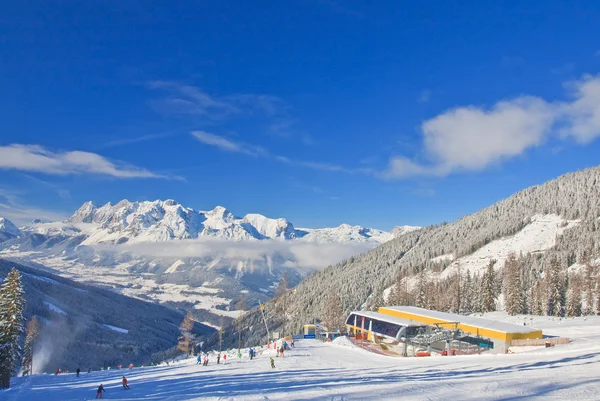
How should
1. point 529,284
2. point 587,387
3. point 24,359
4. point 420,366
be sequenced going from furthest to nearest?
1. point 529,284
2. point 24,359
3. point 420,366
4. point 587,387

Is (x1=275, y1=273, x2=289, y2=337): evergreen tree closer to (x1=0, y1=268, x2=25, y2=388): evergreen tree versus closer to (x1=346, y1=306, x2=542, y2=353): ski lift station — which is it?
(x1=346, y1=306, x2=542, y2=353): ski lift station

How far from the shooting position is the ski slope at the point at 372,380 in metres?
25.1

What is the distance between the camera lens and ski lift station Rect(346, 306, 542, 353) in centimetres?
5259

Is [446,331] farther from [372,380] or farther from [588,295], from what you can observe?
[588,295]

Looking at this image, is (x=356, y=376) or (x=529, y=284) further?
(x=529, y=284)

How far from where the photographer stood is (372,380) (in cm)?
3142

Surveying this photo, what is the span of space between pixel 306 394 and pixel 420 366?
1606 cm

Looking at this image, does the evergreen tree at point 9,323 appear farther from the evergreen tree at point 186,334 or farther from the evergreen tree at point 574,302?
the evergreen tree at point 574,302

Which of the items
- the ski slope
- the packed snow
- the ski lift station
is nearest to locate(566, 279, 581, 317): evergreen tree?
the ski lift station

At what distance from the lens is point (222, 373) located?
133 ft

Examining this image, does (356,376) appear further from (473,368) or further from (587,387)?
(587,387)

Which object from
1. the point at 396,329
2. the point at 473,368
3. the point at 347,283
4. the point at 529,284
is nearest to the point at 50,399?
the point at 473,368

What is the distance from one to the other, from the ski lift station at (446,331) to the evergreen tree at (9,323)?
155 feet

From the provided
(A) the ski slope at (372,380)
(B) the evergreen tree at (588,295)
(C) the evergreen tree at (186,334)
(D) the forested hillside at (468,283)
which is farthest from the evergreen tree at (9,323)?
(B) the evergreen tree at (588,295)
